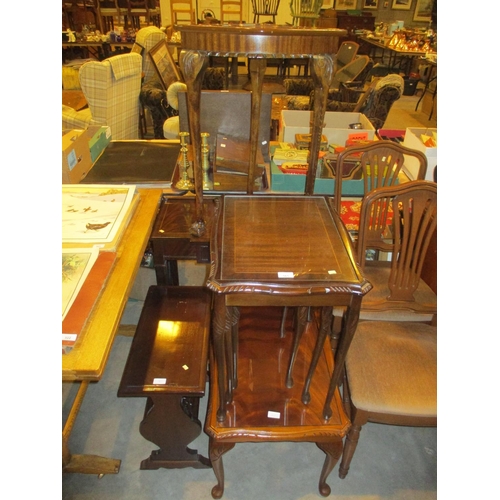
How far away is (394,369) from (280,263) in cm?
63

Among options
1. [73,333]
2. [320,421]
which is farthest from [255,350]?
[73,333]

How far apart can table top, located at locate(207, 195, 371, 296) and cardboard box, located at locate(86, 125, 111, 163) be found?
39.8 inches

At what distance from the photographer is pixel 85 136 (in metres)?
1.76

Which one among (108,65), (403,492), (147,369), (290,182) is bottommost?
(403,492)

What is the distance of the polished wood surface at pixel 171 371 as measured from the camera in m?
1.23

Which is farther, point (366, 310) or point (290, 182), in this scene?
point (290, 182)

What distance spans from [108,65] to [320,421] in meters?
2.68

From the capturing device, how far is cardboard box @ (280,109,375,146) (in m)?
1.95

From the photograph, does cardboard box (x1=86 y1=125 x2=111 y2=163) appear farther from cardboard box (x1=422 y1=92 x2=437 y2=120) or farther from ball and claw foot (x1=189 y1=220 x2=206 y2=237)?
cardboard box (x1=422 y1=92 x2=437 y2=120)

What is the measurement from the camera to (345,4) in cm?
762

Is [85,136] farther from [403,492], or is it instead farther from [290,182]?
[403,492]

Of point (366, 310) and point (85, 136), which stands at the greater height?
point (85, 136)

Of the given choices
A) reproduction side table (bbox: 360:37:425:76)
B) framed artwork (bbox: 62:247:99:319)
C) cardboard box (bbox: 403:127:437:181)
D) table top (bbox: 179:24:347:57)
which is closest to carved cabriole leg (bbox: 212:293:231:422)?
framed artwork (bbox: 62:247:99:319)

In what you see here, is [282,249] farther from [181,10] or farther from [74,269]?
[181,10]
